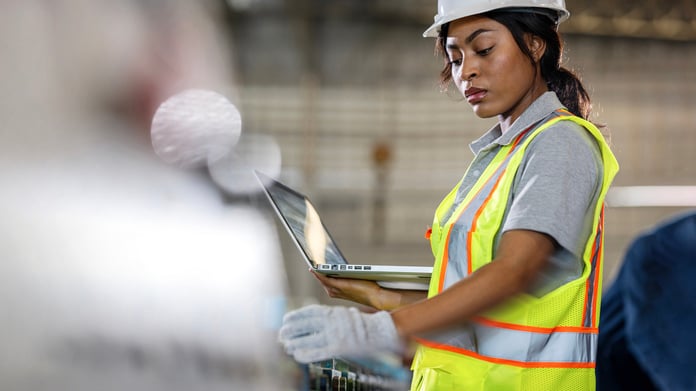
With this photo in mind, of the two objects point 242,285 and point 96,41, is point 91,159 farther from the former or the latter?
point 242,285

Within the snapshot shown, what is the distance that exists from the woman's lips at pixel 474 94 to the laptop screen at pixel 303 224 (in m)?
0.37

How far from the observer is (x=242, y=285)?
378 cm

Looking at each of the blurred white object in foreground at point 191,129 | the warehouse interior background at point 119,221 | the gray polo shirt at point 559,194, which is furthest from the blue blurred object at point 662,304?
the blurred white object in foreground at point 191,129

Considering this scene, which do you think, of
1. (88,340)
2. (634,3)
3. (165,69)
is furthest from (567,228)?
(634,3)

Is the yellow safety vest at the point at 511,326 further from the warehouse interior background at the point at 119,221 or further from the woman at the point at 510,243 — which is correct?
the warehouse interior background at the point at 119,221

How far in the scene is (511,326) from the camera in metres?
1.14

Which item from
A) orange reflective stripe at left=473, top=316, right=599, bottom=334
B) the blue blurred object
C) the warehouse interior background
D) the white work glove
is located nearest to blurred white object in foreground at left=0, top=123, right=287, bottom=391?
the warehouse interior background

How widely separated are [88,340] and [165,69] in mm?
974

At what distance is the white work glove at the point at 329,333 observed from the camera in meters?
0.91

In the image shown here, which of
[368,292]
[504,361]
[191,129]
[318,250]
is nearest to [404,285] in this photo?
[368,292]

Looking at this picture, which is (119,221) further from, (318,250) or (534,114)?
(534,114)

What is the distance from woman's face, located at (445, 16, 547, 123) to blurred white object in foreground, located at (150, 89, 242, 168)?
0.99 metres

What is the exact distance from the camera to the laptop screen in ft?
4.66

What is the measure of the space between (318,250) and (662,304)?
24.9 inches
